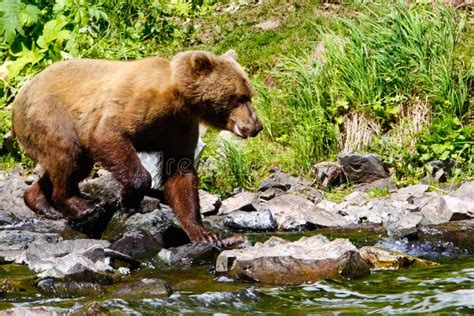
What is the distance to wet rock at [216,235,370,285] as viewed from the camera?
571 centimetres

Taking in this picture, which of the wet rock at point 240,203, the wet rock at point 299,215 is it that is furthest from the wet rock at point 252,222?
the wet rock at point 240,203

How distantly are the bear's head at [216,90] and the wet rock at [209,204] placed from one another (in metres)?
1.24

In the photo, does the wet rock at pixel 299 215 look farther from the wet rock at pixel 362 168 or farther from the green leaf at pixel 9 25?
the green leaf at pixel 9 25

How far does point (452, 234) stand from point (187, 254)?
210 cm

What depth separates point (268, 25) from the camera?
41.4 ft

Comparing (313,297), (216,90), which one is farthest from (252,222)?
(313,297)

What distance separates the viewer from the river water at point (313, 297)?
16.7 feet

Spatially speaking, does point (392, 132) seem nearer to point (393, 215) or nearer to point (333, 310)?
point (393, 215)

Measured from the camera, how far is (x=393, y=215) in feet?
26.0

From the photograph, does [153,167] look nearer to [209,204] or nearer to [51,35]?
[209,204]

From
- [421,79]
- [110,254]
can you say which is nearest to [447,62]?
[421,79]

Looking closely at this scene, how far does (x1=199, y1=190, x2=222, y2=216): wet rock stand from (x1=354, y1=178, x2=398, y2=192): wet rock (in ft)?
4.66

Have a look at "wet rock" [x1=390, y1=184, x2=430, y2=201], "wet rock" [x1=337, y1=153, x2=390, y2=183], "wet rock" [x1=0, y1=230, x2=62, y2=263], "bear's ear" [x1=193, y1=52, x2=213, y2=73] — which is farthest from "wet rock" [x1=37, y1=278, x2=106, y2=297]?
"wet rock" [x1=337, y1=153, x2=390, y2=183]

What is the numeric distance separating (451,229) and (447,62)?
110 inches
